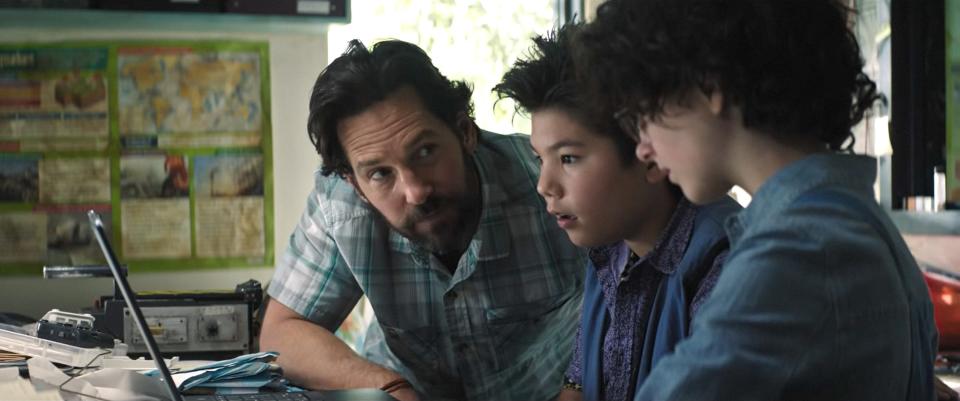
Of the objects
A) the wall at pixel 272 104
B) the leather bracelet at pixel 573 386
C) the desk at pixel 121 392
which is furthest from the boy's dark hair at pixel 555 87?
the wall at pixel 272 104

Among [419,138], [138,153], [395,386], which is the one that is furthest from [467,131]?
[138,153]

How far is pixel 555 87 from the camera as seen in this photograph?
1.58 m

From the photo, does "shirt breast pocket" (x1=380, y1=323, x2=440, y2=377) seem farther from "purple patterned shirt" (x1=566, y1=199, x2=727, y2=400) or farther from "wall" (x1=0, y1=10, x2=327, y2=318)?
"wall" (x1=0, y1=10, x2=327, y2=318)

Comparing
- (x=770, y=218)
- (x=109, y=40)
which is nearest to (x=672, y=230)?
(x=770, y=218)

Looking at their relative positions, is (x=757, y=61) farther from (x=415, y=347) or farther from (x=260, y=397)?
(x=415, y=347)

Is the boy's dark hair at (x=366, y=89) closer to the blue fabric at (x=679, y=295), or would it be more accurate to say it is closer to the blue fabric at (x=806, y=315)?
A: the blue fabric at (x=679, y=295)

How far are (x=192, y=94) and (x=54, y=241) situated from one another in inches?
18.4

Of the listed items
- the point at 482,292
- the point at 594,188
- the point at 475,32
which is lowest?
the point at 482,292

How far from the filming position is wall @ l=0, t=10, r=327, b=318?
8.14 feet

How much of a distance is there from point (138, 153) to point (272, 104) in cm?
33

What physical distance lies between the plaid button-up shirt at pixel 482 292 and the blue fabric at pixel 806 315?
104 cm

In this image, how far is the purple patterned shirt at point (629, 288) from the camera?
146cm

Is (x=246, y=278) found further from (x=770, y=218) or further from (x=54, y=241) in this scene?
(x=770, y=218)

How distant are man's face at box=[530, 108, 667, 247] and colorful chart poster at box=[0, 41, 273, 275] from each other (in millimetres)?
1234
